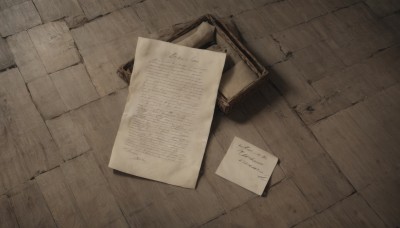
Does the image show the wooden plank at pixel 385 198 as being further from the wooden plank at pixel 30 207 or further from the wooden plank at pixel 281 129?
the wooden plank at pixel 30 207

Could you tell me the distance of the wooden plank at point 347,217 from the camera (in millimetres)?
915

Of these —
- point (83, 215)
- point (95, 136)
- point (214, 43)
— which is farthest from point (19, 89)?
point (214, 43)

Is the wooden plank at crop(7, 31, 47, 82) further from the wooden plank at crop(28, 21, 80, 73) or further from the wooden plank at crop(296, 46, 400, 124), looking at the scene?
the wooden plank at crop(296, 46, 400, 124)

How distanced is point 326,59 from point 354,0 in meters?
0.32

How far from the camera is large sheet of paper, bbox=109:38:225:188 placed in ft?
3.12

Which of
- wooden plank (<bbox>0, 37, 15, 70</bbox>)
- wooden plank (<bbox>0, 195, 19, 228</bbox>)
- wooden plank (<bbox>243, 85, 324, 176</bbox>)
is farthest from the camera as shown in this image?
wooden plank (<bbox>0, 37, 15, 70</bbox>)

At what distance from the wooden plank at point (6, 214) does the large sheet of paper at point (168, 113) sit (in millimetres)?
292

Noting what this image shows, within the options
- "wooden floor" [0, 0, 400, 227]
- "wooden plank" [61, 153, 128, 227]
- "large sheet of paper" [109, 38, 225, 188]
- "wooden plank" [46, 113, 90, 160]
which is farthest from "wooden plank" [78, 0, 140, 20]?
"wooden plank" [61, 153, 128, 227]

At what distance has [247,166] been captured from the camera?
38.0 inches

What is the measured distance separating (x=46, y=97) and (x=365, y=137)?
996mm

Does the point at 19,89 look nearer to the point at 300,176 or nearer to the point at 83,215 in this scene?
the point at 83,215

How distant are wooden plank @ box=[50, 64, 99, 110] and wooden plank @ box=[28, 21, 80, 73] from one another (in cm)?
3

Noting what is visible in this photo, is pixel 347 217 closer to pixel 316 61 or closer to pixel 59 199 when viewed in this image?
pixel 316 61

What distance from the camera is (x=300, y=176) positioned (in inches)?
38.0
